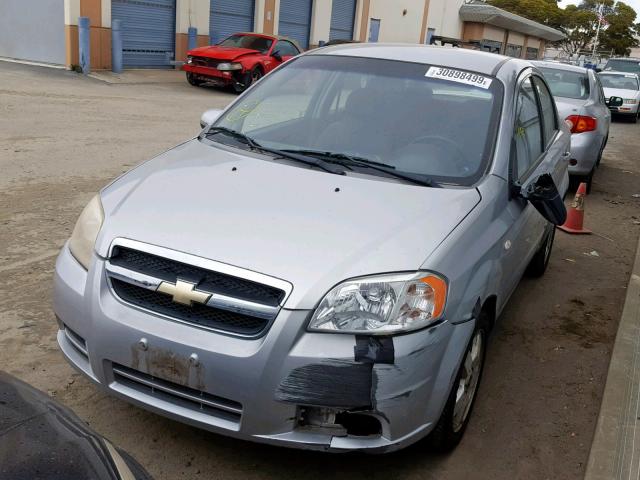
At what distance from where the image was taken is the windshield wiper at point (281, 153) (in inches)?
139

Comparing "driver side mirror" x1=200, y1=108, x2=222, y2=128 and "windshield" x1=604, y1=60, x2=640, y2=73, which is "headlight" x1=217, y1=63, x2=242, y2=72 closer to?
"driver side mirror" x1=200, y1=108, x2=222, y2=128

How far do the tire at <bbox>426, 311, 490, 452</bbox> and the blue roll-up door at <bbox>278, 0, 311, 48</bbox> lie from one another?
24.8 meters

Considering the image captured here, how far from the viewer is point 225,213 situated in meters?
3.00

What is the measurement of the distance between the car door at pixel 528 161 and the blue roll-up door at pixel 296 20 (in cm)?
2256

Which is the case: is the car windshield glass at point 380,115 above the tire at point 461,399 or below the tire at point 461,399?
above

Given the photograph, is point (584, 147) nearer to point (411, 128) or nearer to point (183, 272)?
point (411, 128)

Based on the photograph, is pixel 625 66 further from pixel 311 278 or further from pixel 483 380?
pixel 311 278

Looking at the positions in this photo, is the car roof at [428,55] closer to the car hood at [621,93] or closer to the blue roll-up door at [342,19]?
the car hood at [621,93]

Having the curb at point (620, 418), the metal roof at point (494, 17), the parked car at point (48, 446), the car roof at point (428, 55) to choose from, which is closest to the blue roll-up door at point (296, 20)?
the metal roof at point (494, 17)

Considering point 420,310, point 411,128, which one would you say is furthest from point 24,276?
point 420,310

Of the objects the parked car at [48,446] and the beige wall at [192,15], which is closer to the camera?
the parked car at [48,446]

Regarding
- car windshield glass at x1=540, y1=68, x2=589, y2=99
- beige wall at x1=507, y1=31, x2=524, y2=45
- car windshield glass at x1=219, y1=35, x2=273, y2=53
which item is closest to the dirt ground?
car windshield glass at x1=540, y1=68, x2=589, y2=99

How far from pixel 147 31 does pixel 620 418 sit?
64.7ft

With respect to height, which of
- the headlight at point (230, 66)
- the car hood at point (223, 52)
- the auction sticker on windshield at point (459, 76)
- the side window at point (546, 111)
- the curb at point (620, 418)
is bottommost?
the headlight at point (230, 66)
